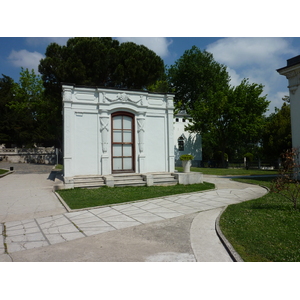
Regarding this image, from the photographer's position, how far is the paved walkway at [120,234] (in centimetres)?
429

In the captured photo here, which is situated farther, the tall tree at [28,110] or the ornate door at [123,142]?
the tall tree at [28,110]

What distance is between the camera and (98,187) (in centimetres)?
1147

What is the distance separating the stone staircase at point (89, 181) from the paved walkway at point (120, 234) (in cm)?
377

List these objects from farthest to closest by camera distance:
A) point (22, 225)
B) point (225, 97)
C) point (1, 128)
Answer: point (1, 128) < point (225, 97) < point (22, 225)

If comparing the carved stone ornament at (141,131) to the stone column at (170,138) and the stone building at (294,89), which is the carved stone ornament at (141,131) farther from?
the stone building at (294,89)

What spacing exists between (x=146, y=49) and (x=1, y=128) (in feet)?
89.1

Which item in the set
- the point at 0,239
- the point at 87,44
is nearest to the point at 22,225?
the point at 0,239

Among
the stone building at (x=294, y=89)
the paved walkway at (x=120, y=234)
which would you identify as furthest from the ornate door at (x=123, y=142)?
the stone building at (x=294, y=89)

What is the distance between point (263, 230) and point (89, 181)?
821 cm

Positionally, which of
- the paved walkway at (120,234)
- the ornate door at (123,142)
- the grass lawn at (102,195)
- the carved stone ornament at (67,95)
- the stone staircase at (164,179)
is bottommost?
the paved walkway at (120,234)

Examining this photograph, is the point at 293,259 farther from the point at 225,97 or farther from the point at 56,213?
the point at 225,97

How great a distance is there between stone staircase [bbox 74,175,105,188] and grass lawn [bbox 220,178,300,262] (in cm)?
624

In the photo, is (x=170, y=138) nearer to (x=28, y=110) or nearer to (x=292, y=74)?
(x=292, y=74)

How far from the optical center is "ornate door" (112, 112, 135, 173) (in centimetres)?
1304
